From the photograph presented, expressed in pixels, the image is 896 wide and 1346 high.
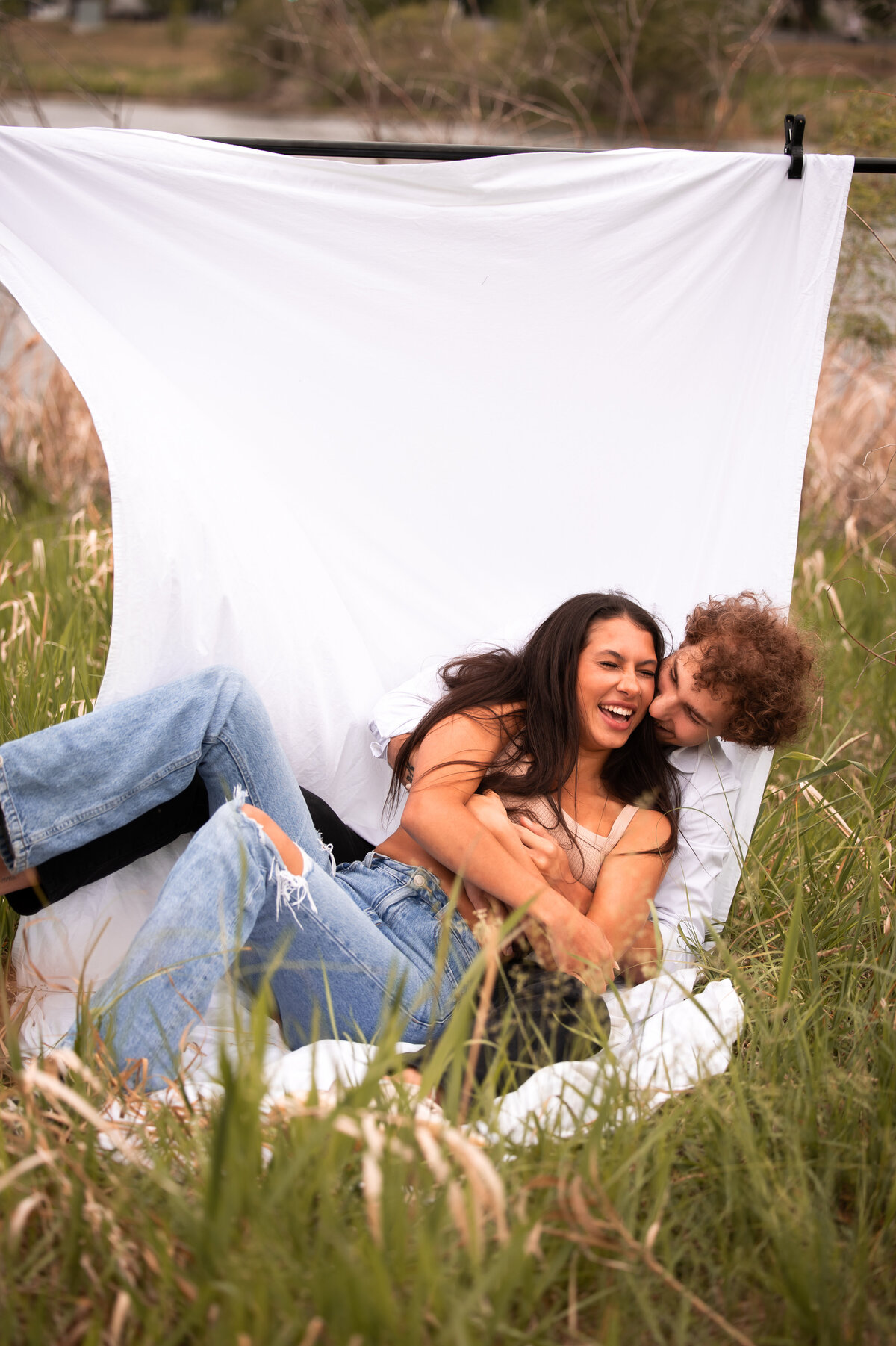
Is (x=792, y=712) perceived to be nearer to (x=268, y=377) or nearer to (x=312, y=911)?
(x=312, y=911)

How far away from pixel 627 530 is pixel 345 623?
2.06 feet

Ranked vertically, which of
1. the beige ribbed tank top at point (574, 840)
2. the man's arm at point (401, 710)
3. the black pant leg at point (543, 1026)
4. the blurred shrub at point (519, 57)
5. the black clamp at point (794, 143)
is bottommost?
the black pant leg at point (543, 1026)

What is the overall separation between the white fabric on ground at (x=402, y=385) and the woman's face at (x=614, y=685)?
0.28 meters

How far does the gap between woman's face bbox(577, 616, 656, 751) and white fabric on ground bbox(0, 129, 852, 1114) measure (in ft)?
0.91

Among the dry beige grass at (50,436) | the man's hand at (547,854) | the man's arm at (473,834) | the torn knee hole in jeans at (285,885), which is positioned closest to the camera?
the torn knee hole in jeans at (285,885)

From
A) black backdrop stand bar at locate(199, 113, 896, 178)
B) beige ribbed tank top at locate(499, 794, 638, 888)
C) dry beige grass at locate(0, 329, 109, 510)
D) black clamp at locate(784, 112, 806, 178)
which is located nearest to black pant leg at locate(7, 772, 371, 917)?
beige ribbed tank top at locate(499, 794, 638, 888)

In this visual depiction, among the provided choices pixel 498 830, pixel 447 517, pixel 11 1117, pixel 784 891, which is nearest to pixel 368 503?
pixel 447 517

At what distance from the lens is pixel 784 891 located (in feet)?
6.41

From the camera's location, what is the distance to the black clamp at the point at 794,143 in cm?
204

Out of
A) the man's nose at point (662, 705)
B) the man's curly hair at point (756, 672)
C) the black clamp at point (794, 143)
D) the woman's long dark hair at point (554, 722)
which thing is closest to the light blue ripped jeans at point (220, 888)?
the woman's long dark hair at point (554, 722)

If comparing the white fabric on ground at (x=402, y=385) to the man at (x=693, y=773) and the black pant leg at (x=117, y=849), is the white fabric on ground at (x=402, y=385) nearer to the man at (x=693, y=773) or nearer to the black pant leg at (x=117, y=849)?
the man at (x=693, y=773)

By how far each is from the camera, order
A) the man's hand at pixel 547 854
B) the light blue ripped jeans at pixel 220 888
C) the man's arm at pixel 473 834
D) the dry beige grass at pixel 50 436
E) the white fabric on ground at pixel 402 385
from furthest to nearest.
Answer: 1. the dry beige grass at pixel 50 436
2. the white fabric on ground at pixel 402 385
3. the man's hand at pixel 547 854
4. the man's arm at pixel 473 834
5. the light blue ripped jeans at pixel 220 888

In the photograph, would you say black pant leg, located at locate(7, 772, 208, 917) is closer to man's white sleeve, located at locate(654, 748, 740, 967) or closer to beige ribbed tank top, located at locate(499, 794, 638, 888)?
beige ribbed tank top, located at locate(499, 794, 638, 888)

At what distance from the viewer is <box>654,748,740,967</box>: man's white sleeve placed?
1.83 meters
